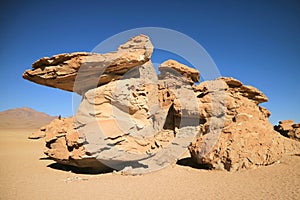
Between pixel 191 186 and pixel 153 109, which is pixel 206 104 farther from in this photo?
pixel 191 186

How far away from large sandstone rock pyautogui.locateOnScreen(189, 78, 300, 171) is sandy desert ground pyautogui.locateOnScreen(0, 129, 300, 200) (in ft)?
1.90

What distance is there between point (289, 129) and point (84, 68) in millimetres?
16363

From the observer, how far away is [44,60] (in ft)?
39.1

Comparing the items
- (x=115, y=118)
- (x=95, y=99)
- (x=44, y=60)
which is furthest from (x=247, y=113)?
(x=44, y=60)

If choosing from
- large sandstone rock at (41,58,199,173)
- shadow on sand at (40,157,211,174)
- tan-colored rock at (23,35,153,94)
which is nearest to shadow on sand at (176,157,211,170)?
shadow on sand at (40,157,211,174)

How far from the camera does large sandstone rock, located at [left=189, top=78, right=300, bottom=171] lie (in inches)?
434

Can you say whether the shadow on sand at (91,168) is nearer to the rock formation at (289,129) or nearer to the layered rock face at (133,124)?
the layered rock face at (133,124)

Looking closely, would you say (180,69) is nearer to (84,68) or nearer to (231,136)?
(231,136)

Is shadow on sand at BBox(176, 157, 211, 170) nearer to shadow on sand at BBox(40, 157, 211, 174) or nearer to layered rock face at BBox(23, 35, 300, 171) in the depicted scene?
shadow on sand at BBox(40, 157, 211, 174)

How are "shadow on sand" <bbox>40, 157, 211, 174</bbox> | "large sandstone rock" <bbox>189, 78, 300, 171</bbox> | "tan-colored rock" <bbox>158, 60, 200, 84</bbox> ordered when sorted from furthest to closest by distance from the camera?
"tan-colored rock" <bbox>158, 60, 200, 84</bbox> → "shadow on sand" <bbox>40, 157, 211, 174</bbox> → "large sandstone rock" <bbox>189, 78, 300, 171</bbox>

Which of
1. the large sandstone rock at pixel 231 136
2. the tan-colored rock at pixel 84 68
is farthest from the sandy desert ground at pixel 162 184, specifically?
the tan-colored rock at pixel 84 68

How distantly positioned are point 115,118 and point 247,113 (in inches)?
320

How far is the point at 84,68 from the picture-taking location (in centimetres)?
1166

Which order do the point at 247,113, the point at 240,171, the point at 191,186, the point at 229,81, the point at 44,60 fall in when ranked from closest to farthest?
the point at 191,186, the point at 240,171, the point at 44,60, the point at 247,113, the point at 229,81
